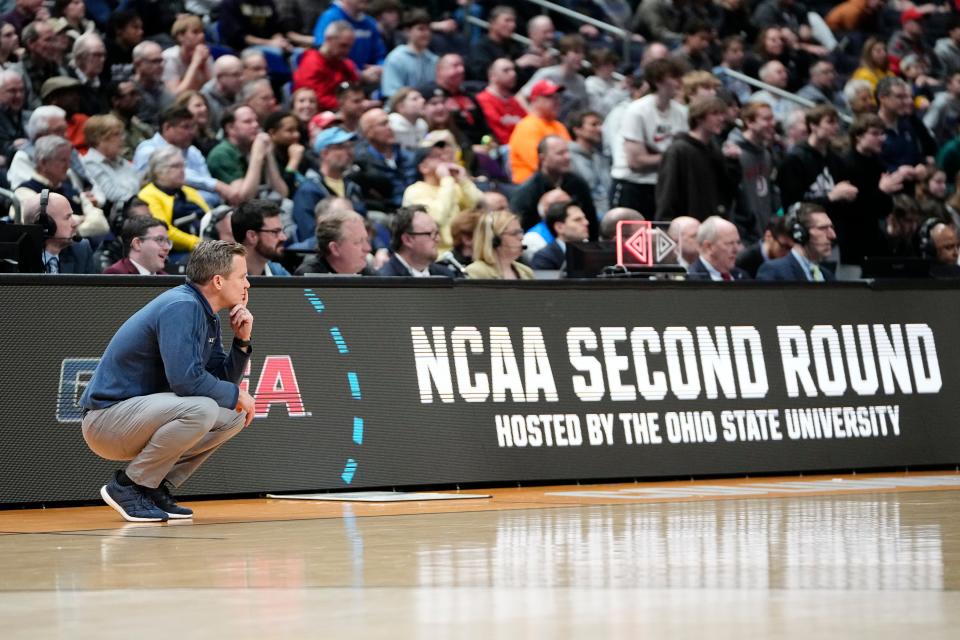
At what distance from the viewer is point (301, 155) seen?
16.5 meters

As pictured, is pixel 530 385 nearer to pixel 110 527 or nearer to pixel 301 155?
pixel 110 527

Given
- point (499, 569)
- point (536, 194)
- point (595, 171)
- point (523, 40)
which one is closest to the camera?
point (499, 569)

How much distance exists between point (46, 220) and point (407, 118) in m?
6.19

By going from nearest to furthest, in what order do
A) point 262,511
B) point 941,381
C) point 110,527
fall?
point 110,527 < point 262,511 < point 941,381

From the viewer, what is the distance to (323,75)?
18625 millimetres

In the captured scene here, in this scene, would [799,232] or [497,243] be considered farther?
[799,232]

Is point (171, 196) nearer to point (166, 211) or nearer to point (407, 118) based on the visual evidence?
point (166, 211)

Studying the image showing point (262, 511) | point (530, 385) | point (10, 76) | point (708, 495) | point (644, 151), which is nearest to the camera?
point (262, 511)

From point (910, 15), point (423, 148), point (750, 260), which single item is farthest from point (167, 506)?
point (910, 15)

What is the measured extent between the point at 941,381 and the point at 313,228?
543 cm

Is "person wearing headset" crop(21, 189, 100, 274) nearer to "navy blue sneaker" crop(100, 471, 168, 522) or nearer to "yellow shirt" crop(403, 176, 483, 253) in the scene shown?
"navy blue sneaker" crop(100, 471, 168, 522)

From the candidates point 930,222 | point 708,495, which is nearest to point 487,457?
point 708,495

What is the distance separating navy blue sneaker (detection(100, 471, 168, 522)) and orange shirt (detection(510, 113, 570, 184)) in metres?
9.36

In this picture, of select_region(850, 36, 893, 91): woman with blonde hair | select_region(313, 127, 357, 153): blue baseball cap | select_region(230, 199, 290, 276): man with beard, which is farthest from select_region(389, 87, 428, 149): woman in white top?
select_region(850, 36, 893, 91): woman with blonde hair
